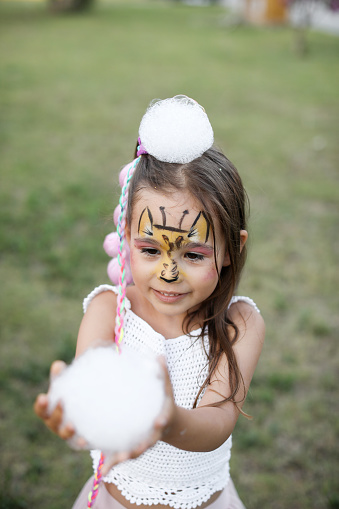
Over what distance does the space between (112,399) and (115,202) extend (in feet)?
4.69

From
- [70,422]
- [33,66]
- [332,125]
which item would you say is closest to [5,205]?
[70,422]

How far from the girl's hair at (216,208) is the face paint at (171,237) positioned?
0.04m

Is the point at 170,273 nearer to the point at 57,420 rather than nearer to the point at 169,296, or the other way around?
the point at 169,296

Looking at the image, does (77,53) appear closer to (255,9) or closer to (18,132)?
(18,132)

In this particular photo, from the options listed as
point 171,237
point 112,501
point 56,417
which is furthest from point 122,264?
point 112,501

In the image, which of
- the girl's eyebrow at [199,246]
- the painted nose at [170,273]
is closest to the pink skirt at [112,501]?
the painted nose at [170,273]

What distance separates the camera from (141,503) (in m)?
1.71

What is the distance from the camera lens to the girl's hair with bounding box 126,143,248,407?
1.58 meters

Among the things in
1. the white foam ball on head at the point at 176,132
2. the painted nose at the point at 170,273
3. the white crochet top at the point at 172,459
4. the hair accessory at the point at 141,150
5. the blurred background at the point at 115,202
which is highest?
the white foam ball on head at the point at 176,132

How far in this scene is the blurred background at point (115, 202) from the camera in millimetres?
2865

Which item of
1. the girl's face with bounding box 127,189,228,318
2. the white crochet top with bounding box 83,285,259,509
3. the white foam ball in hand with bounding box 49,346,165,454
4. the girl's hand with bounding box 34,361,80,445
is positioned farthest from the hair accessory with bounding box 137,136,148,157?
the girl's hand with bounding box 34,361,80,445

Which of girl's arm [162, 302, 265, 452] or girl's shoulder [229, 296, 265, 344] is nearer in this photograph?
girl's arm [162, 302, 265, 452]

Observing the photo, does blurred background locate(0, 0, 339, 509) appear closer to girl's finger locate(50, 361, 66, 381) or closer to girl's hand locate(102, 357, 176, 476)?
girl's finger locate(50, 361, 66, 381)

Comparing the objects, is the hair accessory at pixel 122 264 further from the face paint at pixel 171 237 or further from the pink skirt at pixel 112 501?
the pink skirt at pixel 112 501
